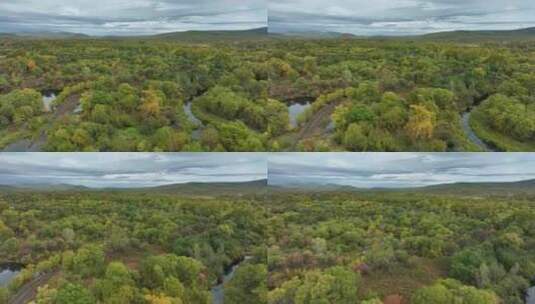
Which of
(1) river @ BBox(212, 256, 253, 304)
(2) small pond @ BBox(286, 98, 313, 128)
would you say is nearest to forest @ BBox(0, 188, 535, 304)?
(1) river @ BBox(212, 256, 253, 304)

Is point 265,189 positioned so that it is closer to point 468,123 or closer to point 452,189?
point 452,189

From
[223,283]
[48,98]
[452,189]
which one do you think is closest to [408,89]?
[452,189]

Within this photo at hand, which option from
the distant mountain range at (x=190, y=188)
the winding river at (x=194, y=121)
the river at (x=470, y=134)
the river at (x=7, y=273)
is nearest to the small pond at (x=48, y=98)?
the distant mountain range at (x=190, y=188)

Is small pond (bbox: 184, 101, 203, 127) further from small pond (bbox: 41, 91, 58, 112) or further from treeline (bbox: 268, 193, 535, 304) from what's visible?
small pond (bbox: 41, 91, 58, 112)

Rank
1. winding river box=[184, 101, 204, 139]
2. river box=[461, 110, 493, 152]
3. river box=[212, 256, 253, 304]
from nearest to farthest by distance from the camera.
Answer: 1. river box=[461, 110, 493, 152]
2. winding river box=[184, 101, 204, 139]
3. river box=[212, 256, 253, 304]

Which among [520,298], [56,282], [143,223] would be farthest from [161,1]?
[520,298]

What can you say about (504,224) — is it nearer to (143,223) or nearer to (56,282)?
(143,223)

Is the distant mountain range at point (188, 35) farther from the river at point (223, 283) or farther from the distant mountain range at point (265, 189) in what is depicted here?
the river at point (223, 283)
